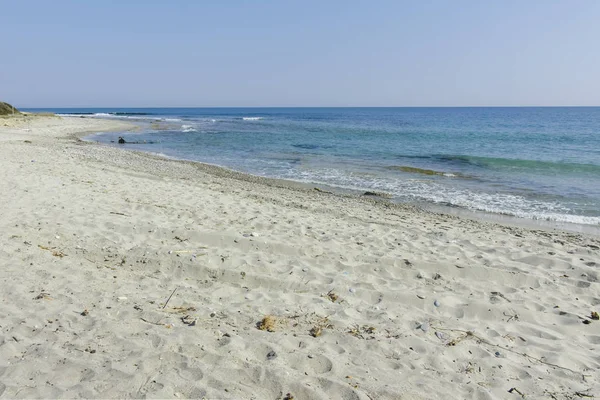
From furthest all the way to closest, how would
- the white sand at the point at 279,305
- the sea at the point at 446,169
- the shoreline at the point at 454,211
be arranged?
→ 1. the sea at the point at 446,169
2. the shoreline at the point at 454,211
3. the white sand at the point at 279,305

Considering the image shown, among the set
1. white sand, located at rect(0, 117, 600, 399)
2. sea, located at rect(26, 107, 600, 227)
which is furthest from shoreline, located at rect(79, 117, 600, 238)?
white sand, located at rect(0, 117, 600, 399)

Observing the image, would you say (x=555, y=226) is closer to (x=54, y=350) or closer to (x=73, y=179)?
(x=54, y=350)

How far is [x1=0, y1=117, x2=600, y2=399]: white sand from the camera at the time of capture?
10.1 ft

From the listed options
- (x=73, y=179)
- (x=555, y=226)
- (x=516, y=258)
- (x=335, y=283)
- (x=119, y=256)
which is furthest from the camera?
(x=73, y=179)

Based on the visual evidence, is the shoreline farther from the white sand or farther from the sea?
the white sand

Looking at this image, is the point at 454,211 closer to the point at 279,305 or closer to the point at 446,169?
the point at 279,305

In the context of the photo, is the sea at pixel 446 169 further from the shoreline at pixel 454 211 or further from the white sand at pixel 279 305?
the white sand at pixel 279 305

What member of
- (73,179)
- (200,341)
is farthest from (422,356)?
(73,179)

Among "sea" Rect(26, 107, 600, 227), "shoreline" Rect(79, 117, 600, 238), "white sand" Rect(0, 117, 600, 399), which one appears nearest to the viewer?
"white sand" Rect(0, 117, 600, 399)

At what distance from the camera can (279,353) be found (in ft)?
11.2

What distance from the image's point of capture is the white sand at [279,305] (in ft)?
10.1

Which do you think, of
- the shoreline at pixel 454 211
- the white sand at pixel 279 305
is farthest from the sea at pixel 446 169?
the white sand at pixel 279 305

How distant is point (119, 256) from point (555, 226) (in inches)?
339

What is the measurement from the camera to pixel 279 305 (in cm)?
432
